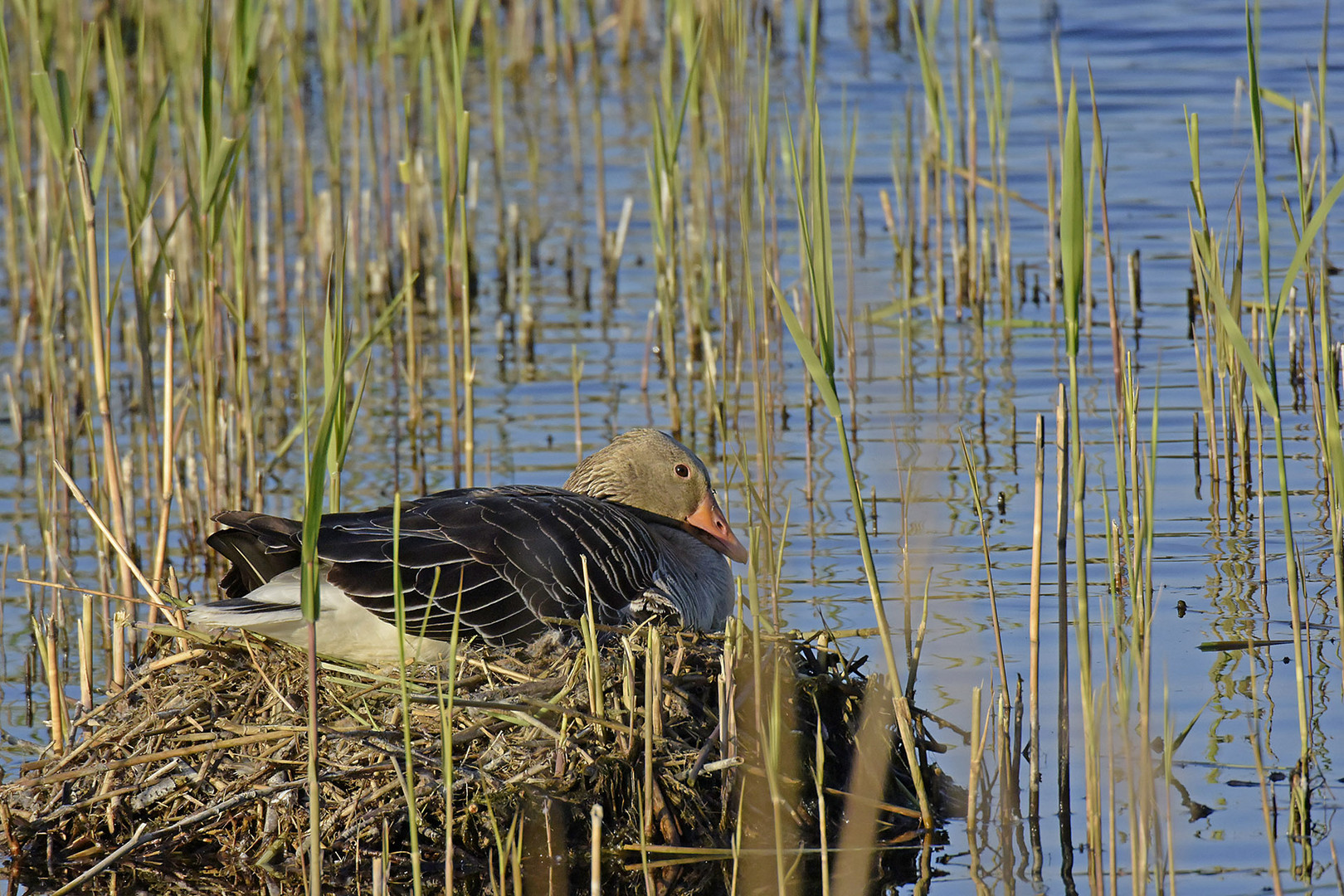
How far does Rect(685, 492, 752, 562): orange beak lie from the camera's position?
6480 millimetres

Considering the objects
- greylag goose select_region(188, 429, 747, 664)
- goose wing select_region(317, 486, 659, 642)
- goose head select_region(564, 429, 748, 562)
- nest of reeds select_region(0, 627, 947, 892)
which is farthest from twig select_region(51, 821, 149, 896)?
goose head select_region(564, 429, 748, 562)

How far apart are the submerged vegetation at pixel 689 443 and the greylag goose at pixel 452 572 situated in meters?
0.17

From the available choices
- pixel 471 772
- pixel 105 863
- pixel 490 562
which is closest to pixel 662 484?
pixel 490 562

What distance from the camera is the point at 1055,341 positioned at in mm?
8781

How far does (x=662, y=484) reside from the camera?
6.62 meters

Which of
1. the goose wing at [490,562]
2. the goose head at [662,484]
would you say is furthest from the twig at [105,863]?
the goose head at [662,484]

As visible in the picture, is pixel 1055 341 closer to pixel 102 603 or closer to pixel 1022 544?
pixel 1022 544

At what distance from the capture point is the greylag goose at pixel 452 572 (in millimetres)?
4895

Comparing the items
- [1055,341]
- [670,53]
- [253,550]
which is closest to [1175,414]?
[1055,341]

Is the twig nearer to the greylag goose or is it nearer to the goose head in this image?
the greylag goose

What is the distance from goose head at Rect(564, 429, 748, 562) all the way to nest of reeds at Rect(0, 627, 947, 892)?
152cm

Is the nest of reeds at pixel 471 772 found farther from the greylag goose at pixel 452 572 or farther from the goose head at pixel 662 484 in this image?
the goose head at pixel 662 484

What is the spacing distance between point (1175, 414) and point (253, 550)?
509cm

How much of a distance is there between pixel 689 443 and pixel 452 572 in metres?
3.60
